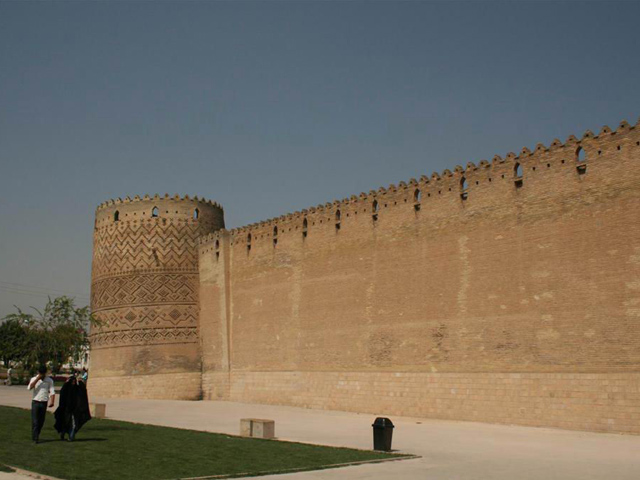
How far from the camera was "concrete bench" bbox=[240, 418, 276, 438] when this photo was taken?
37.5ft

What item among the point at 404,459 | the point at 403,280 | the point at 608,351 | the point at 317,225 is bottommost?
the point at 404,459

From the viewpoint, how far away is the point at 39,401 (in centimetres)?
1010

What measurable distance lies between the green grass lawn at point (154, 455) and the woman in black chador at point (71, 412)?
0.20 metres

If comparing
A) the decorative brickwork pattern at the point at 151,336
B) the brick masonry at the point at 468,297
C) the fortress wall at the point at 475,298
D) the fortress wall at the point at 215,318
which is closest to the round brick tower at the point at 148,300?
the decorative brickwork pattern at the point at 151,336

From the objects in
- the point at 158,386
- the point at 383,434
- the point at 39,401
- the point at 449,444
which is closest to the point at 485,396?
the point at 449,444

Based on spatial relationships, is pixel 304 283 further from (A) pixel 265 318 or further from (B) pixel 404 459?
(B) pixel 404 459

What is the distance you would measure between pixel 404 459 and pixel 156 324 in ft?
52.8

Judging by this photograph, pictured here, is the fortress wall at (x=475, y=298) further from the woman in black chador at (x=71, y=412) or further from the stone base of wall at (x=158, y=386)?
the woman in black chador at (x=71, y=412)

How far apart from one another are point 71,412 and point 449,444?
564 cm

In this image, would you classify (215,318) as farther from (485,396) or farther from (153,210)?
(485,396)

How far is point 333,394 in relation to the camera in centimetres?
1867

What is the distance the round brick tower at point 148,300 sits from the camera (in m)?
23.9

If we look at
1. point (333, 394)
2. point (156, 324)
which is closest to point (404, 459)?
point (333, 394)

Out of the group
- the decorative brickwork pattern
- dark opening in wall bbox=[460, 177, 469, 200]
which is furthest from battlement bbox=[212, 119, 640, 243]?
the decorative brickwork pattern
